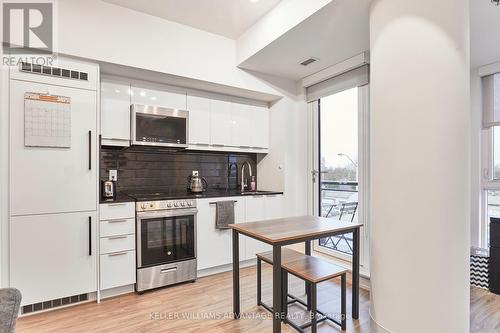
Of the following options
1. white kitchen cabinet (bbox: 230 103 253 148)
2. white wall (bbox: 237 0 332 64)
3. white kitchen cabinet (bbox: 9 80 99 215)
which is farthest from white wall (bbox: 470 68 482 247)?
white kitchen cabinet (bbox: 9 80 99 215)

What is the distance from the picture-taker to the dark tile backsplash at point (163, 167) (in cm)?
322

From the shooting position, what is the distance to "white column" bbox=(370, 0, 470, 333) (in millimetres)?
1724

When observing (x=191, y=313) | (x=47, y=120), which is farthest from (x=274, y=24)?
(x=191, y=313)

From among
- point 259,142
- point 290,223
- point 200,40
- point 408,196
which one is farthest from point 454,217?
point 200,40

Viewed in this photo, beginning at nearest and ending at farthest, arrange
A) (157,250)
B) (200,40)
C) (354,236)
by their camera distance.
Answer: (354,236) → (157,250) → (200,40)

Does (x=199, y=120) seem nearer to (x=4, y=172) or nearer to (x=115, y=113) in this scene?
(x=115, y=113)

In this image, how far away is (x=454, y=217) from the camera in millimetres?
1725

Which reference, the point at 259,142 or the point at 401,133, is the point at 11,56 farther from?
the point at 401,133

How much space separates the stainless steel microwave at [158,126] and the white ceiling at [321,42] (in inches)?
41.9

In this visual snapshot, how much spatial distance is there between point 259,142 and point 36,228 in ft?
8.97

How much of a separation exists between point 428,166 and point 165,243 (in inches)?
99.5

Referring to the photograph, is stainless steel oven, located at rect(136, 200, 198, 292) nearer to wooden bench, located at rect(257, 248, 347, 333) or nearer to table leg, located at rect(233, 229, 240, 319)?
table leg, located at rect(233, 229, 240, 319)

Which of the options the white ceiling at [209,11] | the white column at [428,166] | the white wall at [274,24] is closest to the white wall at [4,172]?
the white ceiling at [209,11]

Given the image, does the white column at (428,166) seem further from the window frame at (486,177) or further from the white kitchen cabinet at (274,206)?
the window frame at (486,177)
